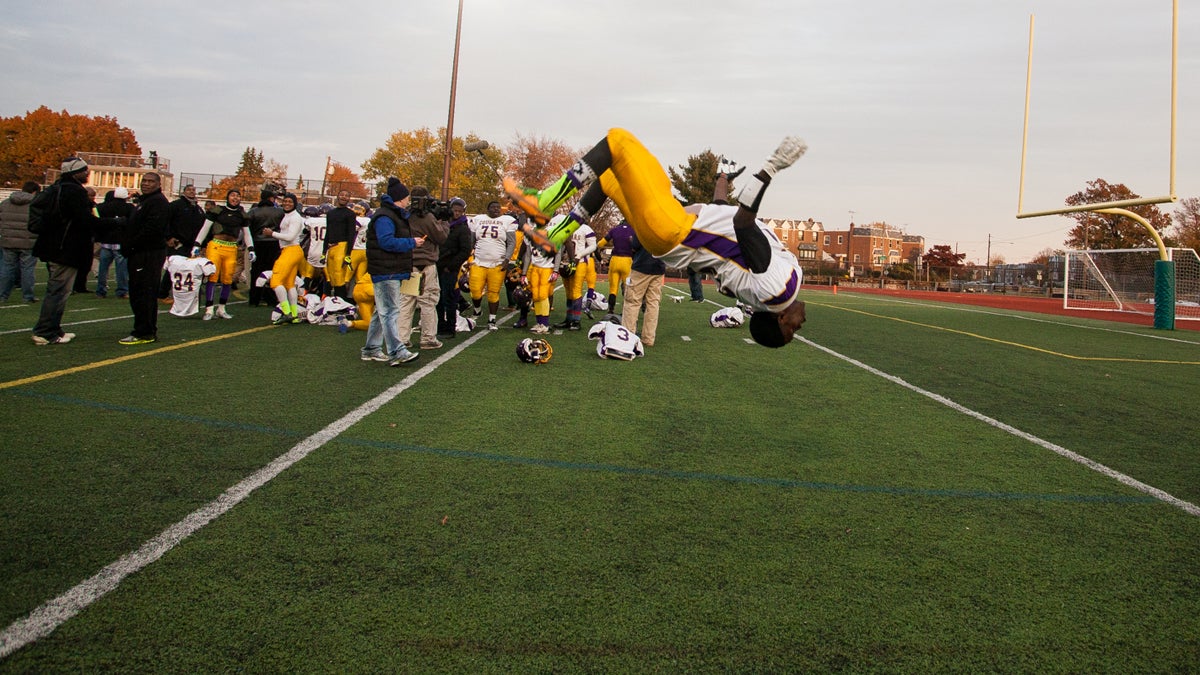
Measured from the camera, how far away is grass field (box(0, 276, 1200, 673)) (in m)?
2.77

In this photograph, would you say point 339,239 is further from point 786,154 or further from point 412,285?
point 786,154

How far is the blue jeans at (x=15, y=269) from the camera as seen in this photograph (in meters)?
13.1

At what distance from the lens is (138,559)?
3.21m

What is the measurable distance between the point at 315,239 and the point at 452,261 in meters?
4.02

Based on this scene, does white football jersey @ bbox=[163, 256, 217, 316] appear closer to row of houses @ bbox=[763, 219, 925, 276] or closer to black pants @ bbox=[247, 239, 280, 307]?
black pants @ bbox=[247, 239, 280, 307]

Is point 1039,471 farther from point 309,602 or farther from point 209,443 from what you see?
point 209,443

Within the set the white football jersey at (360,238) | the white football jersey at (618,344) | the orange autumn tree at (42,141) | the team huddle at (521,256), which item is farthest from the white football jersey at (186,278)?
the orange autumn tree at (42,141)

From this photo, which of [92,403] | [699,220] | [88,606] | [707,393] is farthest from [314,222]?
[88,606]

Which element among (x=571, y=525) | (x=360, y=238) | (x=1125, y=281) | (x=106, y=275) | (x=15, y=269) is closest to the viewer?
(x=571, y=525)

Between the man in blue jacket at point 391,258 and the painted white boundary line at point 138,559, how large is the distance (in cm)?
302

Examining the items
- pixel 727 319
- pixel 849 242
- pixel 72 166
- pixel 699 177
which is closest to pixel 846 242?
pixel 849 242

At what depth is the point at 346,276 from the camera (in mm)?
13328

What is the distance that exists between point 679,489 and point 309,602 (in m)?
2.42

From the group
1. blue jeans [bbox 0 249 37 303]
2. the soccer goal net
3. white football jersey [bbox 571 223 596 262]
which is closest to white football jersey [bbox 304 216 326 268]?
blue jeans [bbox 0 249 37 303]
